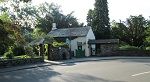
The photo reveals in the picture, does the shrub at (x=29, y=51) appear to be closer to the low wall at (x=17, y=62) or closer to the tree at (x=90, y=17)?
the low wall at (x=17, y=62)

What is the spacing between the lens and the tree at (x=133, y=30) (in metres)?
64.6

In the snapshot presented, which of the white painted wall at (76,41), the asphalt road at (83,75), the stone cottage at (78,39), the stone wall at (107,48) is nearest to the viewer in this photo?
the asphalt road at (83,75)

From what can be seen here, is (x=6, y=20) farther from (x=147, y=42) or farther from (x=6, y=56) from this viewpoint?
(x=147, y=42)

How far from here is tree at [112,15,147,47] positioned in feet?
212

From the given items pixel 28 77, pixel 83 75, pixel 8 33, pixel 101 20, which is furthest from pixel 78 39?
pixel 28 77

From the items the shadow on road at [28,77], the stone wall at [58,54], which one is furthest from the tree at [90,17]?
the shadow on road at [28,77]

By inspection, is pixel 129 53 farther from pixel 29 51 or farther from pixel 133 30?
pixel 29 51

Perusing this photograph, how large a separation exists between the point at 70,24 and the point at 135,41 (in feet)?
76.7

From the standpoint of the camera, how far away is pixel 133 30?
65.2 metres

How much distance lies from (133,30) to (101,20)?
7.59 m

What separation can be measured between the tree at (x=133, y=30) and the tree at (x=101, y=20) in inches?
118

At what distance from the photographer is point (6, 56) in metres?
35.2

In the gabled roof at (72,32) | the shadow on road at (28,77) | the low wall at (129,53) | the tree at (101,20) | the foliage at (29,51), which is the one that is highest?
the tree at (101,20)

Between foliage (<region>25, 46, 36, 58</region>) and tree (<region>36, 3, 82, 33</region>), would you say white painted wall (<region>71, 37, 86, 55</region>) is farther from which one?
tree (<region>36, 3, 82, 33</region>)
